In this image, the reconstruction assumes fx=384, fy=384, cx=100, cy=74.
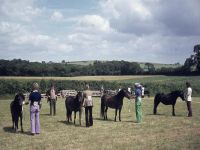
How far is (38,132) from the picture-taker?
18.9 metres

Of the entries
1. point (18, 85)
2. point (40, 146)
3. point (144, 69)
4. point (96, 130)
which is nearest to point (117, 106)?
point (96, 130)

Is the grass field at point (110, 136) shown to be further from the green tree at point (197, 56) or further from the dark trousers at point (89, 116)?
the green tree at point (197, 56)

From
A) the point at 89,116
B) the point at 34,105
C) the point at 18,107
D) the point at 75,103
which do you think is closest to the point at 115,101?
the point at 75,103

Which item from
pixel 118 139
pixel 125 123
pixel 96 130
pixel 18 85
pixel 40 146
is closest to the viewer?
pixel 40 146

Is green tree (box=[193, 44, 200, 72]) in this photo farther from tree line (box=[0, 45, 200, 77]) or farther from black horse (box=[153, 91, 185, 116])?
black horse (box=[153, 91, 185, 116])

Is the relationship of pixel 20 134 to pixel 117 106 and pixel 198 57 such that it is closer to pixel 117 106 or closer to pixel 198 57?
Result: pixel 117 106

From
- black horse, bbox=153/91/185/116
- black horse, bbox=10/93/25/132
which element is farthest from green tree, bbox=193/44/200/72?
black horse, bbox=10/93/25/132

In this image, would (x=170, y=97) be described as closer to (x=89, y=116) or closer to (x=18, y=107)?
(x=89, y=116)

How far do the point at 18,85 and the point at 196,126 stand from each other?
42.4 m

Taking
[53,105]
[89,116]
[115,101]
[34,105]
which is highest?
[34,105]

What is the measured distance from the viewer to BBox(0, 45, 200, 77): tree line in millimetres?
89188

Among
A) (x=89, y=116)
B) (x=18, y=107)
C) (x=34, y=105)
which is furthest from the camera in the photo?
(x=89, y=116)

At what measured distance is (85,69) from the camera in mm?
98500

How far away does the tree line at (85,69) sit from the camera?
89188 millimetres
